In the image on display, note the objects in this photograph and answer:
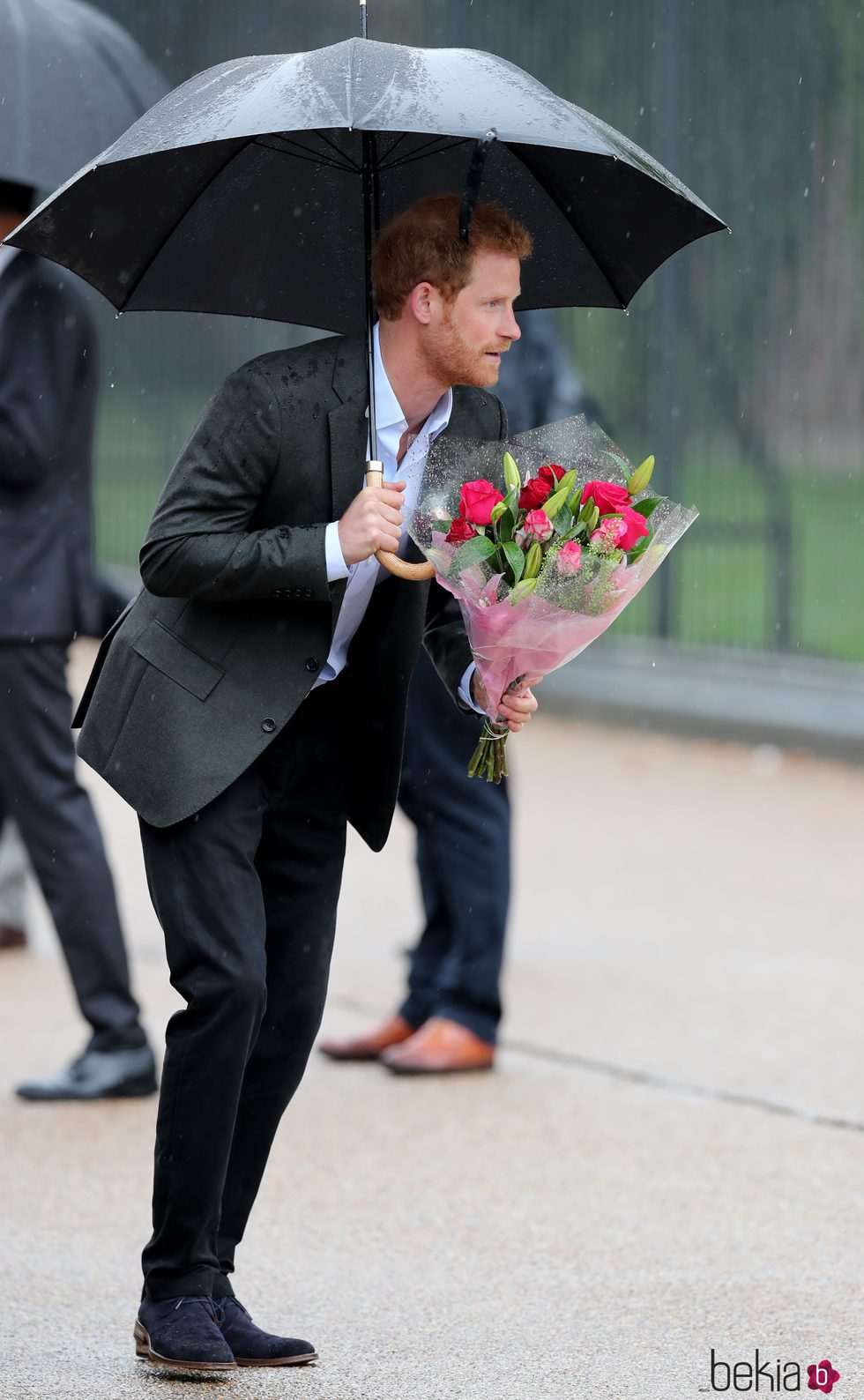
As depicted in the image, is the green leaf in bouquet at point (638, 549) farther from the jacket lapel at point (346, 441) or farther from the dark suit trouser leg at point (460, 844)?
the dark suit trouser leg at point (460, 844)

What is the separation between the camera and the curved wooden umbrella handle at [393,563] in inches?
136

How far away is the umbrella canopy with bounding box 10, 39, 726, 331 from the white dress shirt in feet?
0.90

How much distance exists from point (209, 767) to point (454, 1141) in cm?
183

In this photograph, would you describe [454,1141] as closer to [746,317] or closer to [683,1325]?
[683,1325]

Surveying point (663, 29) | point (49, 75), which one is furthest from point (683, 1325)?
point (663, 29)

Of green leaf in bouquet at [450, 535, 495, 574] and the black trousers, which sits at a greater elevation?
green leaf in bouquet at [450, 535, 495, 574]

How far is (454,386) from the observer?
3.79 m

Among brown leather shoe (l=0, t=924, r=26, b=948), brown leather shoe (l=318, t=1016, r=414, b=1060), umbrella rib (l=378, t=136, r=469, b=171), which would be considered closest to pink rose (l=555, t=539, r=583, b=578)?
umbrella rib (l=378, t=136, r=469, b=171)

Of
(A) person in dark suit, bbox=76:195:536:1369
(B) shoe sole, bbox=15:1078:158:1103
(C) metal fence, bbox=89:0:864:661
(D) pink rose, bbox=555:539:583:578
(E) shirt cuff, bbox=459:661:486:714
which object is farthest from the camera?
(C) metal fence, bbox=89:0:864:661

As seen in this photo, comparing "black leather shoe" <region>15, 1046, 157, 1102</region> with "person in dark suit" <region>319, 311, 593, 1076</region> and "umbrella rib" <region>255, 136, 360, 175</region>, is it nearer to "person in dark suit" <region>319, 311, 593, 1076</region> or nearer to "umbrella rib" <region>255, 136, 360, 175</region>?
"person in dark suit" <region>319, 311, 593, 1076</region>

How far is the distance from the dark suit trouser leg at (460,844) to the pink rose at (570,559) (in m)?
2.29

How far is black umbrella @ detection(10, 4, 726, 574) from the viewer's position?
348 centimetres

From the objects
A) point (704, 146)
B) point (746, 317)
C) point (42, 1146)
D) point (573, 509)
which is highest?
point (704, 146)

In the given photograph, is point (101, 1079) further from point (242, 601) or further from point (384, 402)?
point (384, 402)
